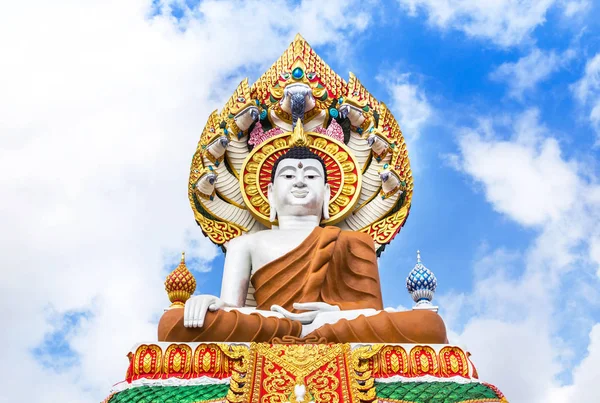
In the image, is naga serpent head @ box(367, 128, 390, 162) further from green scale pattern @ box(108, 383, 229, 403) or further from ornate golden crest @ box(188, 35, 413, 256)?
green scale pattern @ box(108, 383, 229, 403)

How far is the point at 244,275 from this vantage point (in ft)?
22.1

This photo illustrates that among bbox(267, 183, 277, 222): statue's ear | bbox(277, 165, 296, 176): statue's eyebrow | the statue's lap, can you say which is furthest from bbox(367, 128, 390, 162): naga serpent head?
the statue's lap

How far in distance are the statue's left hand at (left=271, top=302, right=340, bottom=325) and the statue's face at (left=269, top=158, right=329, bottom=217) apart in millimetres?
1484

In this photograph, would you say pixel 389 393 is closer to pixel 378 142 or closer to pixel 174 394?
pixel 174 394

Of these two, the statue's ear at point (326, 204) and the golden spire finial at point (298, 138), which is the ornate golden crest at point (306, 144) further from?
the statue's ear at point (326, 204)

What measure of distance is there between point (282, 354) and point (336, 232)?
2096mm

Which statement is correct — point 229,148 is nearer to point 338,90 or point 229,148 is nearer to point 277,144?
point 277,144

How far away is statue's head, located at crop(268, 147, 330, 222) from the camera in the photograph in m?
7.21

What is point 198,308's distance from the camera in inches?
201

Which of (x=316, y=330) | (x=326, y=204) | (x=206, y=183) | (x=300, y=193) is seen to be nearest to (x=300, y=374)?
(x=316, y=330)

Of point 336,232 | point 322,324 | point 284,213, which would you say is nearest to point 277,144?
point 284,213

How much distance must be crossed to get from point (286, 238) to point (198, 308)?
1862 millimetres

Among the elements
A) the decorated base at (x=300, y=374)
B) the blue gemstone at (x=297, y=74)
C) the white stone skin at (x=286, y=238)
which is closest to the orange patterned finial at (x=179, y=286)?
the white stone skin at (x=286, y=238)

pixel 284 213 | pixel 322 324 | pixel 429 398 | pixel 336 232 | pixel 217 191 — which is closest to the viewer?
Answer: pixel 429 398
